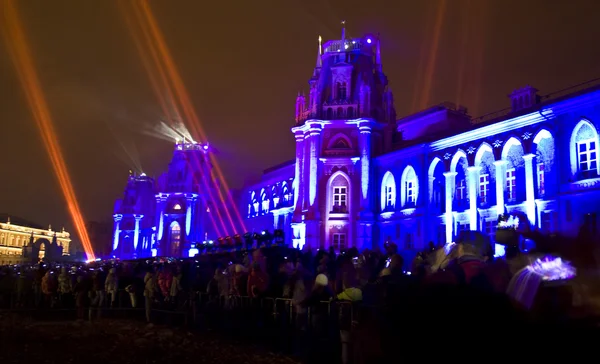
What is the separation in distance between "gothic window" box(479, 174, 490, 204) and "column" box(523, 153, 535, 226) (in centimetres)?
342

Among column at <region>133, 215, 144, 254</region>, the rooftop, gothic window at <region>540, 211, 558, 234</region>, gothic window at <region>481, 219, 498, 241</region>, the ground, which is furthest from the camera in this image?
the rooftop

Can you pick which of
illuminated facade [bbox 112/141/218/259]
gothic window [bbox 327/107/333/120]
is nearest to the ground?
gothic window [bbox 327/107/333/120]

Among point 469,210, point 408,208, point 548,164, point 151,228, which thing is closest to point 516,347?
point 548,164

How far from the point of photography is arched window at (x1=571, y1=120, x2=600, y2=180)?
26781 mm

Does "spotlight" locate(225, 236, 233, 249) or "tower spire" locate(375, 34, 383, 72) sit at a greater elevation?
"tower spire" locate(375, 34, 383, 72)

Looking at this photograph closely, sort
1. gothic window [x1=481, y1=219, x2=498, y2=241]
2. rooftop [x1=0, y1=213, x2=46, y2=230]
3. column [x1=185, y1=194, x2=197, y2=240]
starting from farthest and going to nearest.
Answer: rooftop [x1=0, y1=213, x2=46, y2=230] → column [x1=185, y1=194, x2=197, y2=240] → gothic window [x1=481, y1=219, x2=498, y2=241]

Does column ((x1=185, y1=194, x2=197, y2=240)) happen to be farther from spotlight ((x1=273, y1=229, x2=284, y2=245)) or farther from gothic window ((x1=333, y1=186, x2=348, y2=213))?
spotlight ((x1=273, y1=229, x2=284, y2=245))

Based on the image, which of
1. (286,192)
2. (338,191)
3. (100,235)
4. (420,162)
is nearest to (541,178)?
(420,162)

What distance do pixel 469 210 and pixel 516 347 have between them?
27.4 metres

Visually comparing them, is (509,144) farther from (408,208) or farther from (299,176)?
(299,176)

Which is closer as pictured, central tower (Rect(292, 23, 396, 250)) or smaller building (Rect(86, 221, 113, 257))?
central tower (Rect(292, 23, 396, 250))

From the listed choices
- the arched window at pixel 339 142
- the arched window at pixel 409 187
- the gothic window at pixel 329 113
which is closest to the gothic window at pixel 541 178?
the arched window at pixel 409 187

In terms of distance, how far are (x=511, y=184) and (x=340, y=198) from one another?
14.2 meters

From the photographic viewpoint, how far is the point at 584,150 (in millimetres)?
27453
